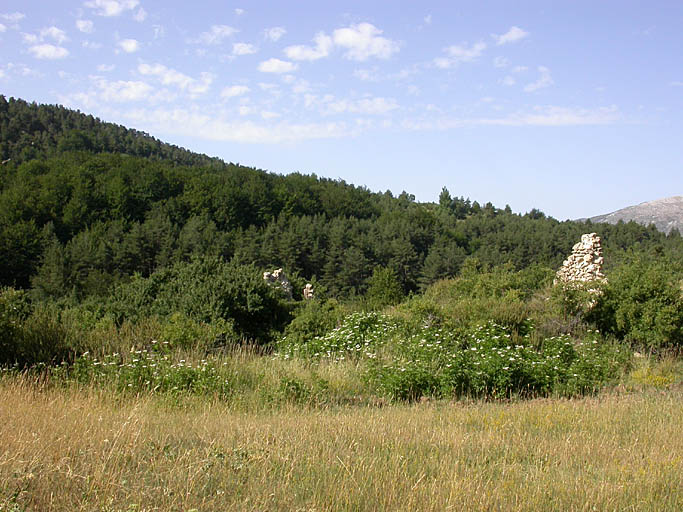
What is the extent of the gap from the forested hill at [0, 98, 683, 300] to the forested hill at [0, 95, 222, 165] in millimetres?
1186

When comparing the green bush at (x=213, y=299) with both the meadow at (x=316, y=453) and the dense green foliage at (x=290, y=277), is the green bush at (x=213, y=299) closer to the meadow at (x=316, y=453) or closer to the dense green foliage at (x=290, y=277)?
the dense green foliage at (x=290, y=277)

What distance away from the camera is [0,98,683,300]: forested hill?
55.8 m

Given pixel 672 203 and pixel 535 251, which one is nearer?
pixel 535 251

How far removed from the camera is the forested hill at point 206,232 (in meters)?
55.8

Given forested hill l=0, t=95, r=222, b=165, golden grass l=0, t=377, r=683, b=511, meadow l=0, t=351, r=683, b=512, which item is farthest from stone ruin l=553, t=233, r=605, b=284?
forested hill l=0, t=95, r=222, b=165

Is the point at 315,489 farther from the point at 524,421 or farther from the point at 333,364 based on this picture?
the point at 333,364

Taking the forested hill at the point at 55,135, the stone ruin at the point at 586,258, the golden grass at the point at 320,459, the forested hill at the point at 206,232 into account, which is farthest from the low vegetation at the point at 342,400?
the forested hill at the point at 55,135

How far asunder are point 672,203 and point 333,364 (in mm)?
102409

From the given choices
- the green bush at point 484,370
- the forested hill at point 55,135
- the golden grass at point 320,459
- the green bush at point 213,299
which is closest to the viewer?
the golden grass at point 320,459

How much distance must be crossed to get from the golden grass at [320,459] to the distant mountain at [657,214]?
294 feet

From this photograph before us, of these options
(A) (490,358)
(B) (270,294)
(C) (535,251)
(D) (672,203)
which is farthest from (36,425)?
(D) (672,203)

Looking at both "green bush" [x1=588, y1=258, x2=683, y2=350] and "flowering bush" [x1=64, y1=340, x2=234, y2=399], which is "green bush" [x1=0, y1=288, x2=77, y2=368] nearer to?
"flowering bush" [x1=64, y1=340, x2=234, y2=399]

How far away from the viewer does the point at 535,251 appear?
73.6 m

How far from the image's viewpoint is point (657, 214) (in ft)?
305
